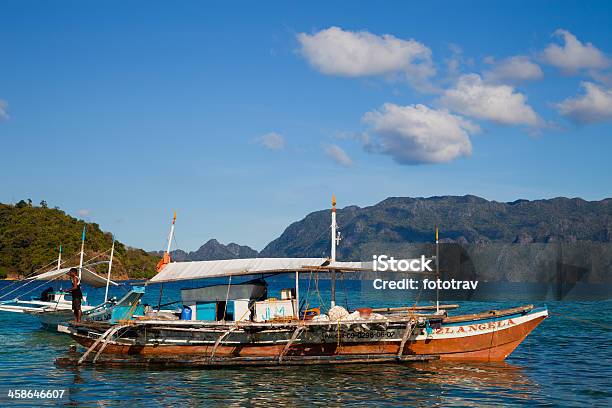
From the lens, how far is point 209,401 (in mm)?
20453

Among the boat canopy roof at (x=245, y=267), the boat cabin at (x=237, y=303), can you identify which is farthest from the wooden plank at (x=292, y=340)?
the boat canopy roof at (x=245, y=267)

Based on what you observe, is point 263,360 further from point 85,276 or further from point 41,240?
point 41,240

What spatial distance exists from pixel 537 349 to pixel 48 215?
16323 cm

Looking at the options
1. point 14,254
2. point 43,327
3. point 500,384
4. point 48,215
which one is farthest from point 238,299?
point 48,215

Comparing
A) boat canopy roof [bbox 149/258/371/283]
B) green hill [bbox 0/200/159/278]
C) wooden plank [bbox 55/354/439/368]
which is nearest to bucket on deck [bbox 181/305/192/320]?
boat canopy roof [bbox 149/258/371/283]

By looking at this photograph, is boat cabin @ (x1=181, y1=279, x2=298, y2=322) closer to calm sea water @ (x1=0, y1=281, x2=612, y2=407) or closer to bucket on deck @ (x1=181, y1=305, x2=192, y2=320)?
bucket on deck @ (x1=181, y1=305, x2=192, y2=320)

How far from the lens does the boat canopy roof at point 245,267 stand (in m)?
26.2

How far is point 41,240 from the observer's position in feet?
515

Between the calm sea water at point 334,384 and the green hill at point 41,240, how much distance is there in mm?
124201

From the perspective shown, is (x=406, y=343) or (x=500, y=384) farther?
(x=406, y=343)

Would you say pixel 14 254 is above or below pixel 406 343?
above

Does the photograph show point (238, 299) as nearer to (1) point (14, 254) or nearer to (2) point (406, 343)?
(2) point (406, 343)

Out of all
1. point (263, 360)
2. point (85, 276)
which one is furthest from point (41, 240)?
point (263, 360)

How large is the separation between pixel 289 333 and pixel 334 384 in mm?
3566
